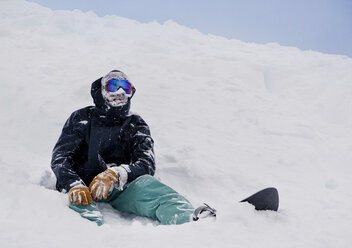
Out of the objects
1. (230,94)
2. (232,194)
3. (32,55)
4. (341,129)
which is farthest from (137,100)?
(341,129)

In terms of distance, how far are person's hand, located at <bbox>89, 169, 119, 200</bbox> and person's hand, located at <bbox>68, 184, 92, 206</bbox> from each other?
0.05 meters

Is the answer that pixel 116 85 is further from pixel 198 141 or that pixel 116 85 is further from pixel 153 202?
pixel 198 141

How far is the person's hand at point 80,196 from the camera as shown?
2.16 m

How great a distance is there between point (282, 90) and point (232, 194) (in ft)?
22.0

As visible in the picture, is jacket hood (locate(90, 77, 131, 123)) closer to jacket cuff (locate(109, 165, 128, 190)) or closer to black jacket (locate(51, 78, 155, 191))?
black jacket (locate(51, 78, 155, 191))

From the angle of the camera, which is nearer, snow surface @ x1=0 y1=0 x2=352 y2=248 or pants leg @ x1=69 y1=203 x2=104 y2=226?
snow surface @ x1=0 y1=0 x2=352 y2=248

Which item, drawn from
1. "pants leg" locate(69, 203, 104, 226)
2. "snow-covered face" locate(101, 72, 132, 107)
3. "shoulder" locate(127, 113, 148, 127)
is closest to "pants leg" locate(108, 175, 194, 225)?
"pants leg" locate(69, 203, 104, 226)

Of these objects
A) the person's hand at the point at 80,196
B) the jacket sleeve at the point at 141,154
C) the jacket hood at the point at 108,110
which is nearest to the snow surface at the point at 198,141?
the person's hand at the point at 80,196

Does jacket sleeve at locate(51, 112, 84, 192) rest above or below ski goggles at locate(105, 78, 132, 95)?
below

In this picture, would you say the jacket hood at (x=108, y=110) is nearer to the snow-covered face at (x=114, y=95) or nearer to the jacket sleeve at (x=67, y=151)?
the snow-covered face at (x=114, y=95)

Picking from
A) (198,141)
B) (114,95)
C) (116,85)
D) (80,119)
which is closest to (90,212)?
(80,119)

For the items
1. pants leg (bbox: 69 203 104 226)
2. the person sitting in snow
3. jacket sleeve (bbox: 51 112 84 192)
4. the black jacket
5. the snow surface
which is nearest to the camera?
the snow surface

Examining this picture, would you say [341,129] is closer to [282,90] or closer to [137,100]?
[282,90]

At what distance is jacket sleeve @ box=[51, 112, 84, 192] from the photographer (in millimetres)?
2479
